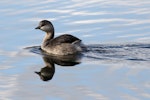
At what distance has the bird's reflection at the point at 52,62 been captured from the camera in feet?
55.2

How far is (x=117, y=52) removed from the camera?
61.0 feet

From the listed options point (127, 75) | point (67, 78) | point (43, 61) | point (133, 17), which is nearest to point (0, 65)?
point (43, 61)

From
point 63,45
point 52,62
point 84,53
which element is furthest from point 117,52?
point 52,62

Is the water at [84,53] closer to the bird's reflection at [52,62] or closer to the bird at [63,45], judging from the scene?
the bird's reflection at [52,62]

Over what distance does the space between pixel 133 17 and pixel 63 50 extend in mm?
4685

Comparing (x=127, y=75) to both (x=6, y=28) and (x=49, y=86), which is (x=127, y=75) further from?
(x=6, y=28)

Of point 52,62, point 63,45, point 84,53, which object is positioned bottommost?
point 52,62

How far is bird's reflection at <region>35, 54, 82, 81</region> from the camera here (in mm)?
16812

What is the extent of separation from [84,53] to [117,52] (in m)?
1.02

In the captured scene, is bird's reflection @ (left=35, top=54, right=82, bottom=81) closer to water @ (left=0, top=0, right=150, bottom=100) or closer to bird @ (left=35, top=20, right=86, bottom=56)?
water @ (left=0, top=0, right=150, bottom=100)

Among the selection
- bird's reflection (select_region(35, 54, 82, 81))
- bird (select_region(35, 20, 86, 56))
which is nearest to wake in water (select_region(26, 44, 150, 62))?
bird (select_region(35, 20, 86, 56))

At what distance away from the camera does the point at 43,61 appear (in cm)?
1827

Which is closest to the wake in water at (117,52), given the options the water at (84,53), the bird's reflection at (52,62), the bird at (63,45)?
the water at (84,53)

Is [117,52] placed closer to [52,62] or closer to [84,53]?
[84,53]
